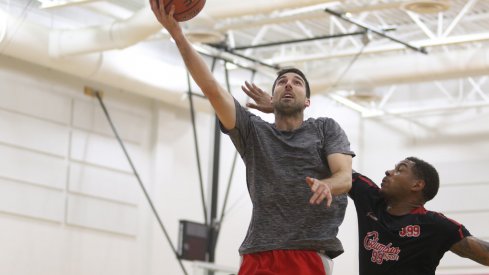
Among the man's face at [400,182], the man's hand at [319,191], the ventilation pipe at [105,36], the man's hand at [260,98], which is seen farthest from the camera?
the ventilation pipe at [105,36]

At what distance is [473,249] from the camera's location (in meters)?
7.60

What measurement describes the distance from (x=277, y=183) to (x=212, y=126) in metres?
19.6

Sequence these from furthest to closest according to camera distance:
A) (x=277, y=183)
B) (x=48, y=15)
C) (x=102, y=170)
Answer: (x=102, y=170) < (x=48, y=15) < (x=277, y=183)

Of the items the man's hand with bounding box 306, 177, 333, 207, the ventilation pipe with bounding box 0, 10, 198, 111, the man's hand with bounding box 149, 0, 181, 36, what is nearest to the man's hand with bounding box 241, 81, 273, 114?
the man's hand with bounding box 149, 0, 181, 36

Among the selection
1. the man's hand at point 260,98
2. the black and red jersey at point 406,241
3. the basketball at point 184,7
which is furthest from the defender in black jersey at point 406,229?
the basketball at point 184,7

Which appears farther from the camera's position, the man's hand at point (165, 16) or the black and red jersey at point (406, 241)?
the black and red jersey at point (406, 241)

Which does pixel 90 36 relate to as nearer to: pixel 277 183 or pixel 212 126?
pixel 212 126

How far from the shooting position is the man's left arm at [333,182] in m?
5.55

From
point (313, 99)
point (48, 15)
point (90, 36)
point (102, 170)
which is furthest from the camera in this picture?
point (313, 99)

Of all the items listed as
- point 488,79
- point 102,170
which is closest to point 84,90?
point 102,170

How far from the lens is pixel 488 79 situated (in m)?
26.4

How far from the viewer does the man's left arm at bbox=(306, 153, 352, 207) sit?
5.55 meters

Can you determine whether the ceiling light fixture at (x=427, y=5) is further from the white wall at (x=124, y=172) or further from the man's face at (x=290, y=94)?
the man's face at (x=290, y=94)

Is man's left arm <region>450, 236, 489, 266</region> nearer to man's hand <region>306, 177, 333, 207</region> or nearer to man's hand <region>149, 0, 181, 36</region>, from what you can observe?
man's hand <region>306, 177, 333, 207</region>
